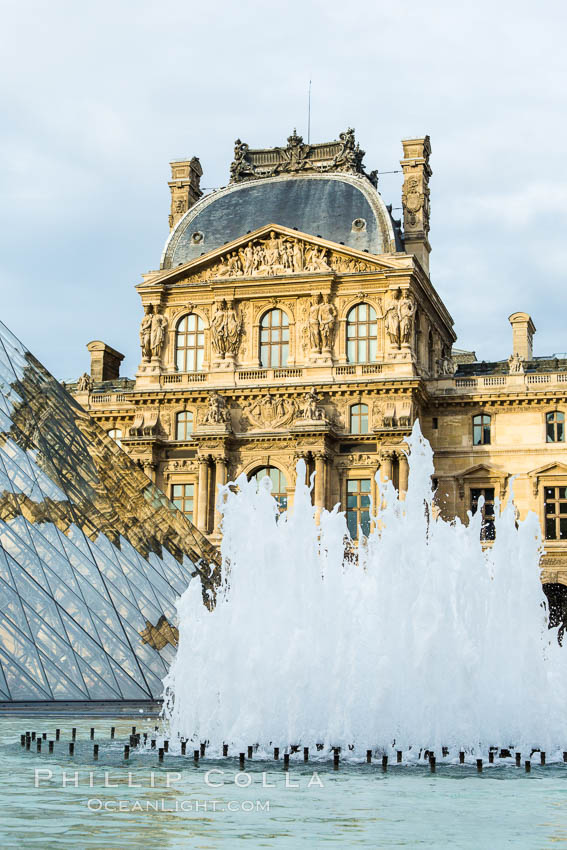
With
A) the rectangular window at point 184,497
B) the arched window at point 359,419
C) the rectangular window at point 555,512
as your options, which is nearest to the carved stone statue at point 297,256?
the arched window at point 359,419

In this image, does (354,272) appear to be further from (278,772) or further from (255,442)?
(278,772)

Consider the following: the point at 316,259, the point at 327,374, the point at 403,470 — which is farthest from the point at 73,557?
the point at 316,259

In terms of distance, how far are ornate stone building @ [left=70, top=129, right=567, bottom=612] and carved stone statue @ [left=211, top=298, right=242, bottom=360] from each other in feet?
0.17

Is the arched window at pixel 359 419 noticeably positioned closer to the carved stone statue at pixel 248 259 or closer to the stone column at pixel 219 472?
the stone column at pixel 219 472

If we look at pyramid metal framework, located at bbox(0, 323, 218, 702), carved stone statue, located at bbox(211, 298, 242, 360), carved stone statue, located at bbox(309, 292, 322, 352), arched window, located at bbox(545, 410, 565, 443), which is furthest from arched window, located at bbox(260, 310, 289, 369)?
pyramid metal framework, located at bbox(0, 323, 218, 702)

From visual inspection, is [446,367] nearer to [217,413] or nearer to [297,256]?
[297,256]

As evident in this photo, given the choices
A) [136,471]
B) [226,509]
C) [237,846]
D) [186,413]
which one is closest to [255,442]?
[186,413]

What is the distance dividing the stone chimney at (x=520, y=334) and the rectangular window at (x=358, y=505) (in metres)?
10.1

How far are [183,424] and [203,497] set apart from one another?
11.1 ft

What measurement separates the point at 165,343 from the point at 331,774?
3394 centimetres

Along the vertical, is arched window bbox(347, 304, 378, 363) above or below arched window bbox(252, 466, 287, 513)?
above

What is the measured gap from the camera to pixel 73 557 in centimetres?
2214

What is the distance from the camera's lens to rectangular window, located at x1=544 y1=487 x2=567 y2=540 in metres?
42.4

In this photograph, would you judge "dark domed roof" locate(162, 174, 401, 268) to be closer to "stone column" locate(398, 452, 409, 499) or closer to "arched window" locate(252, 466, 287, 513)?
"stone column" locate(398, 452, 409, 499)
